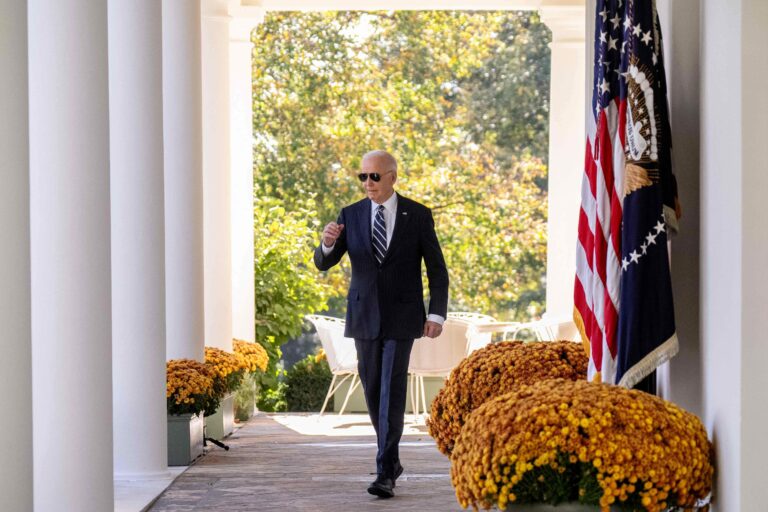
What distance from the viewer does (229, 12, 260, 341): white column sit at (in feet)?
53.2

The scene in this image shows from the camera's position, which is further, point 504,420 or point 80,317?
point 80,317

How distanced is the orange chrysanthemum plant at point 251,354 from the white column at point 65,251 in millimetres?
7519

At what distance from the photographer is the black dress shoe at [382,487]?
9.33 m

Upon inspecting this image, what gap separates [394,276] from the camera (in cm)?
948

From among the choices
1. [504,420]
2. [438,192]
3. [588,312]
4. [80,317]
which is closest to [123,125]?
[80,317]

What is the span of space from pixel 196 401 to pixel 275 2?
24.6 feet

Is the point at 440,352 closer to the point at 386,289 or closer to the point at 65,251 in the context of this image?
the point at 386,289

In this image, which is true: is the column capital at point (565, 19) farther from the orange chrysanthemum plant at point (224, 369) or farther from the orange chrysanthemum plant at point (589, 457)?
the orange chrysanthemum plant at point (589, 457)

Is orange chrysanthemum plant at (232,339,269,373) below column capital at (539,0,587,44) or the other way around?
below

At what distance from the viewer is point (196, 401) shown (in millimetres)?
10883

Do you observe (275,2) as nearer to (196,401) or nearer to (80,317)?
(196,401)

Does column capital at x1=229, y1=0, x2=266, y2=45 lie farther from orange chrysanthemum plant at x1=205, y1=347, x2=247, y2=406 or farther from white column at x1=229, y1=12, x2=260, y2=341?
orange chrysanthemum plant at x1=205, y1=347, x2=247, y2=406

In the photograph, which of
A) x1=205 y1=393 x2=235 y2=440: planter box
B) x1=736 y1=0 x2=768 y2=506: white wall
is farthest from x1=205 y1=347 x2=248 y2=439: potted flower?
x1=736 y1=0 x2=768 y2=506: white wall

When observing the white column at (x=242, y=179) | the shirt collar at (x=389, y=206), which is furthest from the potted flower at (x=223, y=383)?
the shirt collar at (x=389, y=206)
